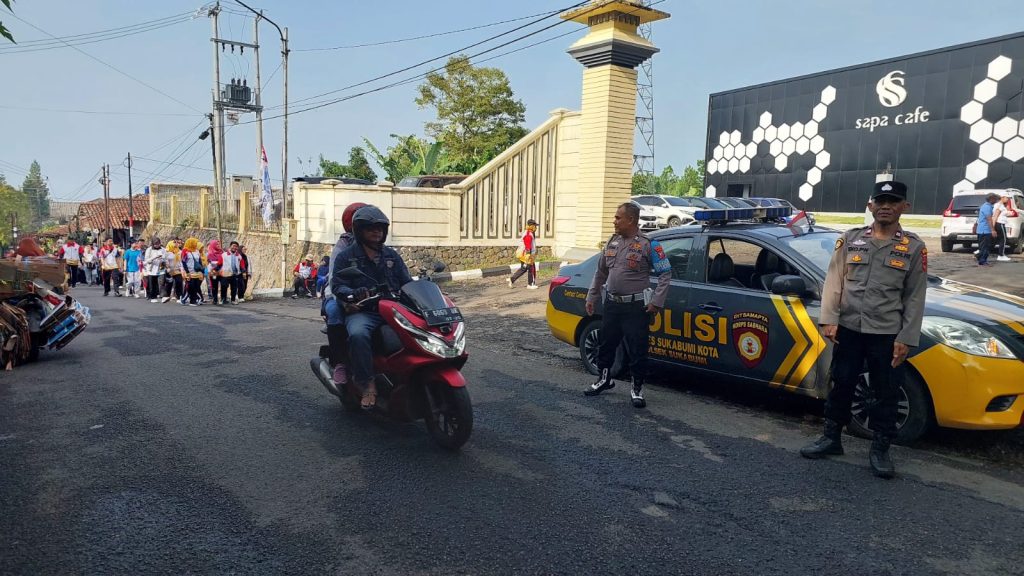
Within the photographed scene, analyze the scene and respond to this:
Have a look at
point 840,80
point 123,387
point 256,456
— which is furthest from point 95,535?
point 840,80

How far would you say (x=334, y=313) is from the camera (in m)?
5.38

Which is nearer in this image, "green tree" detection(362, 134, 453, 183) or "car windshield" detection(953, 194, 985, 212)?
"car windshield" detection(953, 194, 985, 212)

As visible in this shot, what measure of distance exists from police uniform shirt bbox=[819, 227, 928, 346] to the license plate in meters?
2.56

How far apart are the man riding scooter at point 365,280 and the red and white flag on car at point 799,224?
3428 millimetres

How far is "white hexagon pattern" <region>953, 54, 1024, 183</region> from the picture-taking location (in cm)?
2702

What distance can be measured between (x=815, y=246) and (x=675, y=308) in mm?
1293

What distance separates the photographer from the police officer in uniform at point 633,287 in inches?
236

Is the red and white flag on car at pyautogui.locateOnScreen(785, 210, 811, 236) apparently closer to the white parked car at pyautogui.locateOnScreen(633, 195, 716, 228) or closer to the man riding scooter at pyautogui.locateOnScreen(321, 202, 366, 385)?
the man riding scooter at pyautogui.locateOnScreen(321, 202, 366, 385)

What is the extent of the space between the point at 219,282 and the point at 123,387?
39.2 ft

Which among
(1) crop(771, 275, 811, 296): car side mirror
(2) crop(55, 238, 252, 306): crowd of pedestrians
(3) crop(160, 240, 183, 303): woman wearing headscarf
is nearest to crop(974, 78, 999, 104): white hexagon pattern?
(2) crop(55, 238, 252, 306): crowd of pedestrians

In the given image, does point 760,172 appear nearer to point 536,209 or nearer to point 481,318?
point 536,209

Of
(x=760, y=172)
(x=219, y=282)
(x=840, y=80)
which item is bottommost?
(x=219, y=282)

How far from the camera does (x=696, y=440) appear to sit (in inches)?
202

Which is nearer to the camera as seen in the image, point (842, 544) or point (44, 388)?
point (842, 544)
